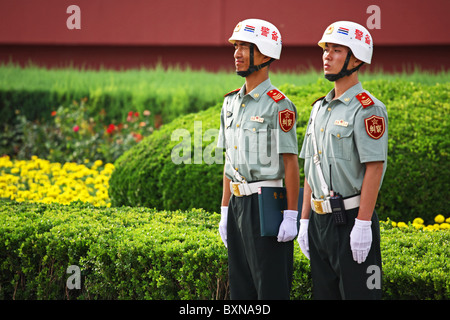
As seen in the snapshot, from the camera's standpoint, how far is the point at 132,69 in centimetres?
1131

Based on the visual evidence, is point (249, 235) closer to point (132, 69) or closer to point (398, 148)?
point (398, 148)

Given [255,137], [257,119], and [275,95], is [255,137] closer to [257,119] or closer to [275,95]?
[257,119]

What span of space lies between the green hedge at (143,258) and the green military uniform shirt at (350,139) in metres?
0.75

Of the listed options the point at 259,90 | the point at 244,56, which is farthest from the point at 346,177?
the point at 244,56

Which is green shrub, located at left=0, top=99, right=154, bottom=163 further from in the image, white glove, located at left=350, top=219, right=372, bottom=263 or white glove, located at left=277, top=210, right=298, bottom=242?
white glove, located at left=350, top=219, right=372, bottom=263

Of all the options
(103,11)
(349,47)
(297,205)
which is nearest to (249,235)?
(297,205)

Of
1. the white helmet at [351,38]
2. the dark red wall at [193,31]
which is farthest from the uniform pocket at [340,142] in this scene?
the dark red wall at [193,31]

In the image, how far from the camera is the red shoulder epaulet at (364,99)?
3.01 m

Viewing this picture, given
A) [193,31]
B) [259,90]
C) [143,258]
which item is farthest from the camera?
[193,31]

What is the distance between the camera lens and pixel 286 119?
331 cm

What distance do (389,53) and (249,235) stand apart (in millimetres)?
7911

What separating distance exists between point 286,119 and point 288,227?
0.56m

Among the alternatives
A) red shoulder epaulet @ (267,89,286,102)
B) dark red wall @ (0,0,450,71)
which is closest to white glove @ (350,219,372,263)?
red shoulder epaulet @ (267,89,286,102)

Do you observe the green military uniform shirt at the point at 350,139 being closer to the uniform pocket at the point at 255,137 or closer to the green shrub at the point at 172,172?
the uniform pocket at the point at 255,137
